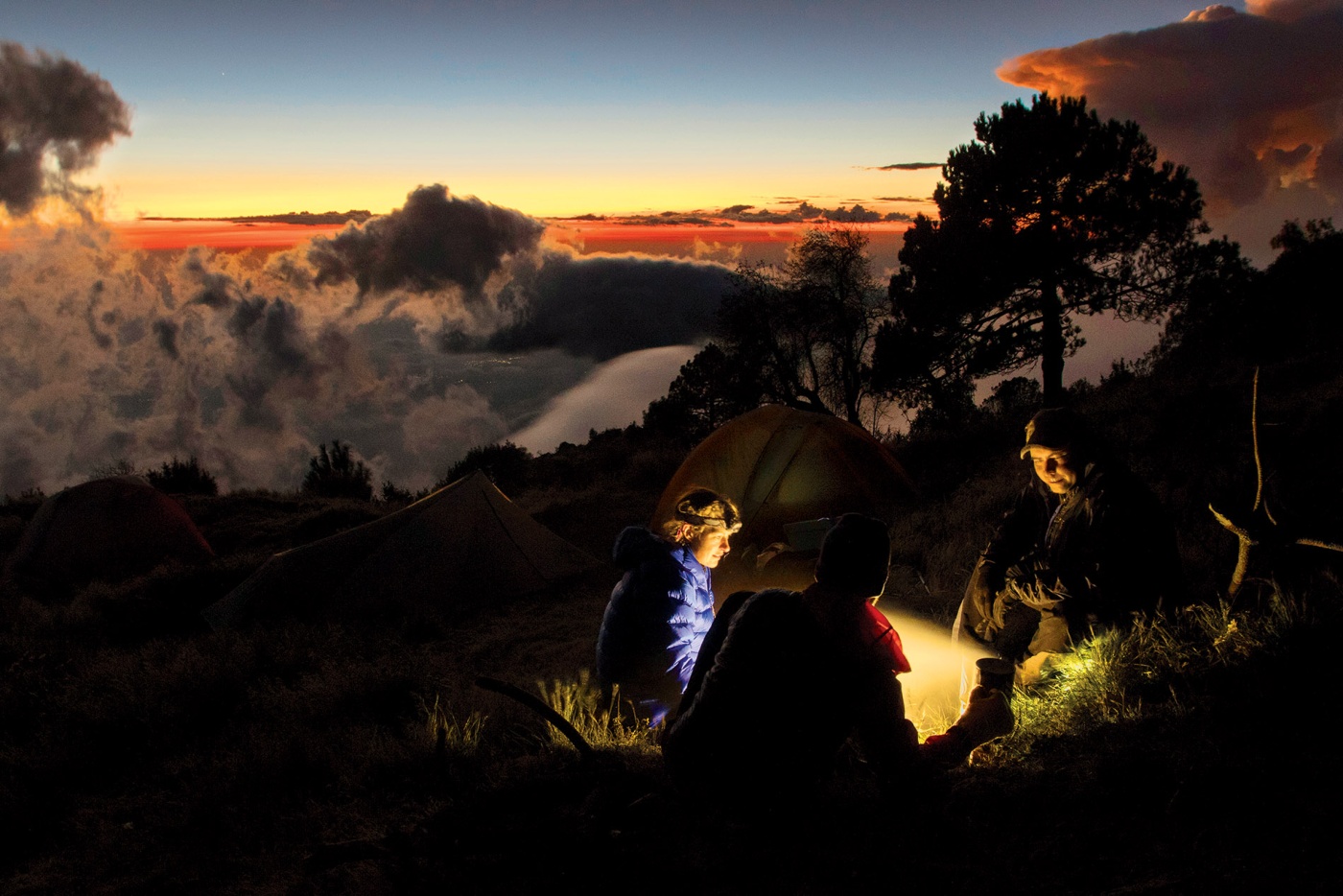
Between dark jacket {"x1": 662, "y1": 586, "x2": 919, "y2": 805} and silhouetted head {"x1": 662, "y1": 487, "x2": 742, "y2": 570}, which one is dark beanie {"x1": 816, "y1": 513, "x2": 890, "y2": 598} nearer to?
dark jacket {"x1": 662, "y1": 586, "x2": 919, "y2": 805}

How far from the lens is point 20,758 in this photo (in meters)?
5.07

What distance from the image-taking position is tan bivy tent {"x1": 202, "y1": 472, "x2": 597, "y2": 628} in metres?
8.36

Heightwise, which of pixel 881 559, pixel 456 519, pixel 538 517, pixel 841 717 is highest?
pixel 881 559

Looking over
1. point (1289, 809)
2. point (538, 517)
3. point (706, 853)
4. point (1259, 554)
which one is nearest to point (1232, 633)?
point (1259, 554)

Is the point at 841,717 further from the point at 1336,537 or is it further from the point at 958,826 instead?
the point at 1336,537

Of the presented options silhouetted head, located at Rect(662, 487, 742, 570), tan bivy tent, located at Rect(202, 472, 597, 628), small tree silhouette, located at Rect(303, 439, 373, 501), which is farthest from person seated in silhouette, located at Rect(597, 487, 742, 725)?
small tree silhouette, located at Rect(303, 439, 373, 501)

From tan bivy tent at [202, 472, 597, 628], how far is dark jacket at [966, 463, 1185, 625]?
20.5 feet

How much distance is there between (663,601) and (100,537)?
1129cm

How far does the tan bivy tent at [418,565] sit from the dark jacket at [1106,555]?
6.25m

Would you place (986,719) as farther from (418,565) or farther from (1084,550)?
(418,565)

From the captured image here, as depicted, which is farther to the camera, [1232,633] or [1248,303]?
[1248,303]

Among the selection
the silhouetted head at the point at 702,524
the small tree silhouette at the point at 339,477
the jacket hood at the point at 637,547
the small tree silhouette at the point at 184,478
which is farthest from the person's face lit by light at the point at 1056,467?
the small tree silhouette at the point at 184,478

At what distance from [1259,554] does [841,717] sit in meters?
2.84

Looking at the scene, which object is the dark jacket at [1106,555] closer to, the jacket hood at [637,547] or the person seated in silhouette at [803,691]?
the person seated in silhouette at [803,691]
